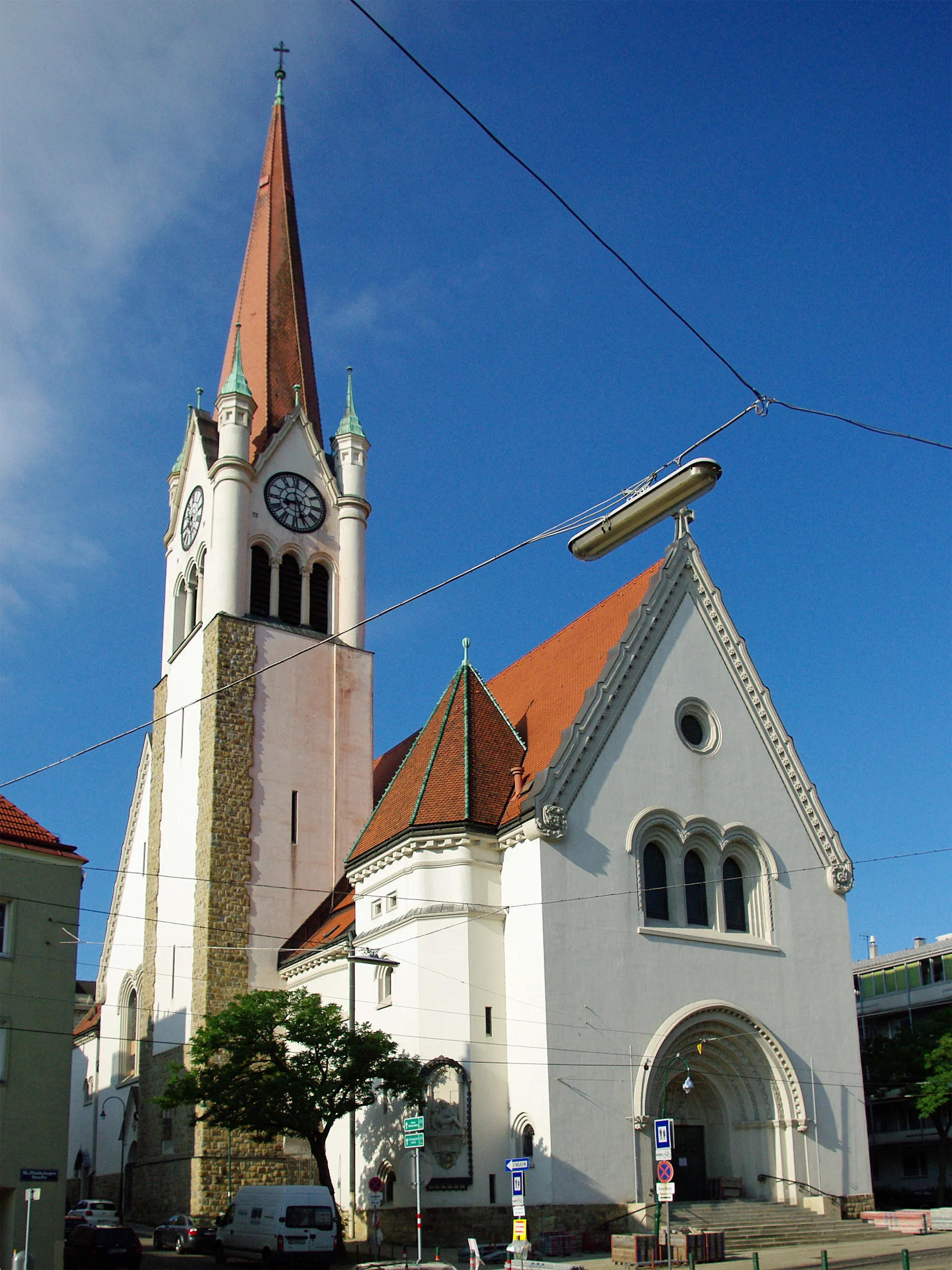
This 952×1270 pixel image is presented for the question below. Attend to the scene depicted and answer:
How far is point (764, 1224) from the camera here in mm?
29016

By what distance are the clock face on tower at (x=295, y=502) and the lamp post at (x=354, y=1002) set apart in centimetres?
1601

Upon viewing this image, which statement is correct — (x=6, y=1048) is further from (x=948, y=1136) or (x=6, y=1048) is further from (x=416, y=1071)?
(x=948, y=1136)

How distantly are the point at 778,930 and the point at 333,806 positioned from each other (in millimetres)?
14074

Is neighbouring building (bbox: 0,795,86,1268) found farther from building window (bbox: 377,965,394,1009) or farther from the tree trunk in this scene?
building window (bbox: 377,965,394,1009)

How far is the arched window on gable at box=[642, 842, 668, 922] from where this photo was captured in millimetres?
32125

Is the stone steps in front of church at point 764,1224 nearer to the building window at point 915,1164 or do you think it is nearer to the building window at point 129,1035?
the building window at point 129,1035

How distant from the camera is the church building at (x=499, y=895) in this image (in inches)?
1160

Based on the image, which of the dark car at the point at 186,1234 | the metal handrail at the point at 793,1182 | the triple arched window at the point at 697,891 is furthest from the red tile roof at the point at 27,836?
the metal handrail at the point at 793,1182

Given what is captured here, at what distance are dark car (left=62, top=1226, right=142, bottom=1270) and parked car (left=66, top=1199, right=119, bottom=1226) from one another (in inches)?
183

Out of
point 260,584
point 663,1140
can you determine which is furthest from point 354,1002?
point 260,584

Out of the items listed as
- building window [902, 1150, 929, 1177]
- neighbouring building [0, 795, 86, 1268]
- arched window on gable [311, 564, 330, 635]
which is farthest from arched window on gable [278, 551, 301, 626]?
building window [902, 1150, 929, 1177]

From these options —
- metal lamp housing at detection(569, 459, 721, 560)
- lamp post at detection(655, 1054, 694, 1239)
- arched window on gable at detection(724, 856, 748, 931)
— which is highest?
metal lamp housing at detection(569, 459, 721, 560)

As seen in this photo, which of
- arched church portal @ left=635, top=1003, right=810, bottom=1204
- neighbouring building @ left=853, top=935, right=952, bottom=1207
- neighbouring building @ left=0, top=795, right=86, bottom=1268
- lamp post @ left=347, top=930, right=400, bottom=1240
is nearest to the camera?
neighbouring building @ left=0, top=795, right=86, bottom=1268

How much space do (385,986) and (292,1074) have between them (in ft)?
15.2
